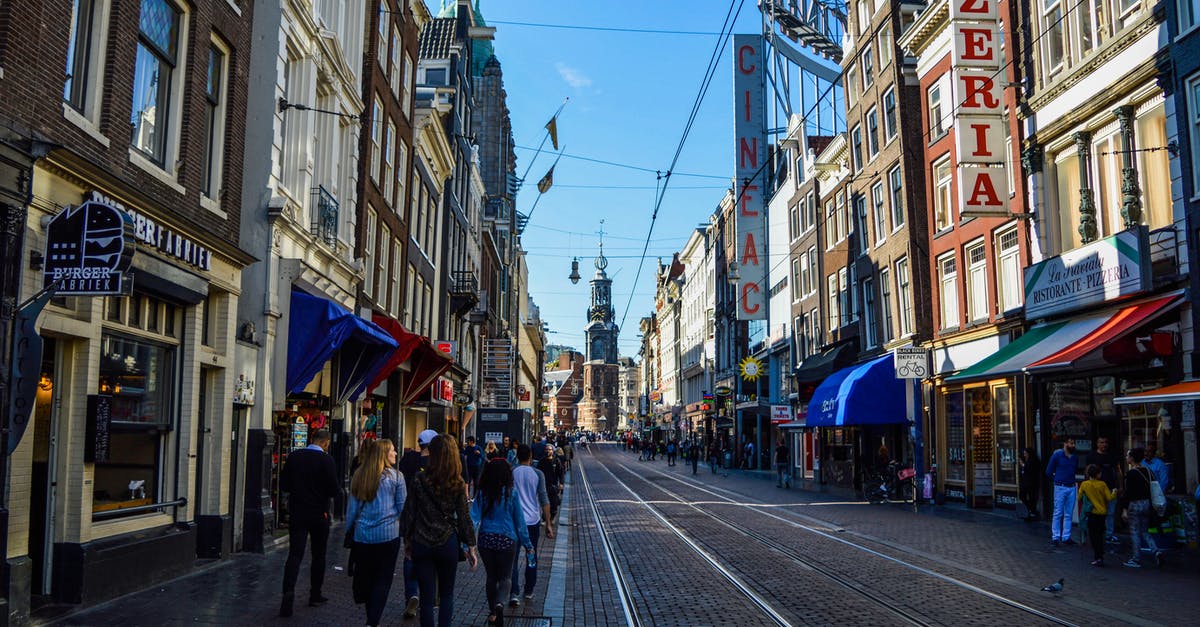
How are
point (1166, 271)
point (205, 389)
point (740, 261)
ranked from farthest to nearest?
1. point (740, 261)
2. point (1166, 271)
3. point (205, 389)

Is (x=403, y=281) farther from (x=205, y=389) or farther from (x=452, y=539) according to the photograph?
(x=452, y=539)

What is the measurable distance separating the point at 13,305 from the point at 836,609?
8114mm

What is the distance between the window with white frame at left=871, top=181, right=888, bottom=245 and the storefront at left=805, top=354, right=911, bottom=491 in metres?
4.15

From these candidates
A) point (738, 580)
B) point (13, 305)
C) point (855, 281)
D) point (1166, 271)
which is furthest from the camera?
point (855, 281)

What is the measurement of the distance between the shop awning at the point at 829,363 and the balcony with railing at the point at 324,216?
2089cm

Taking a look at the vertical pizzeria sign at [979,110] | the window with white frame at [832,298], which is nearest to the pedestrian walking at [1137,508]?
the vertical pizzeria sign at [979,110]

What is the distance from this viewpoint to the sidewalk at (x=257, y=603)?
8.60m

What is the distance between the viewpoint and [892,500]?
27344 mm

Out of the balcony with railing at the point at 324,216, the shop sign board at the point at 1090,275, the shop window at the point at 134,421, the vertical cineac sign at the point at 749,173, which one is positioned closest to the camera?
the shop window at the point at 134,421

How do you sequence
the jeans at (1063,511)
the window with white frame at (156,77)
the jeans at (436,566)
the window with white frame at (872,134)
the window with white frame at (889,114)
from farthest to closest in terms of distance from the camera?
1. the window with white frame at (872,134)
2. the window with white frame at (889,114)
3. the jeans at (1063,511)
4. the window with white frame at (156,77)
5. the jeans at (436,566)

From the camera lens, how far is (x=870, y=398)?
2783 centimetres

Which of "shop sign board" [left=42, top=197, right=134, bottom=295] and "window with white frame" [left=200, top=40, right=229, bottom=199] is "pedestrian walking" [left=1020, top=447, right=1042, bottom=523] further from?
"shop sign board" [left=42, top=197, right=134, bottom=295]

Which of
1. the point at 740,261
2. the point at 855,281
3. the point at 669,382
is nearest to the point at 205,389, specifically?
the point at 855,281

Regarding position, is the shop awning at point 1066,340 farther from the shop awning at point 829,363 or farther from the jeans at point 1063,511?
the shop awning at point 829,363
